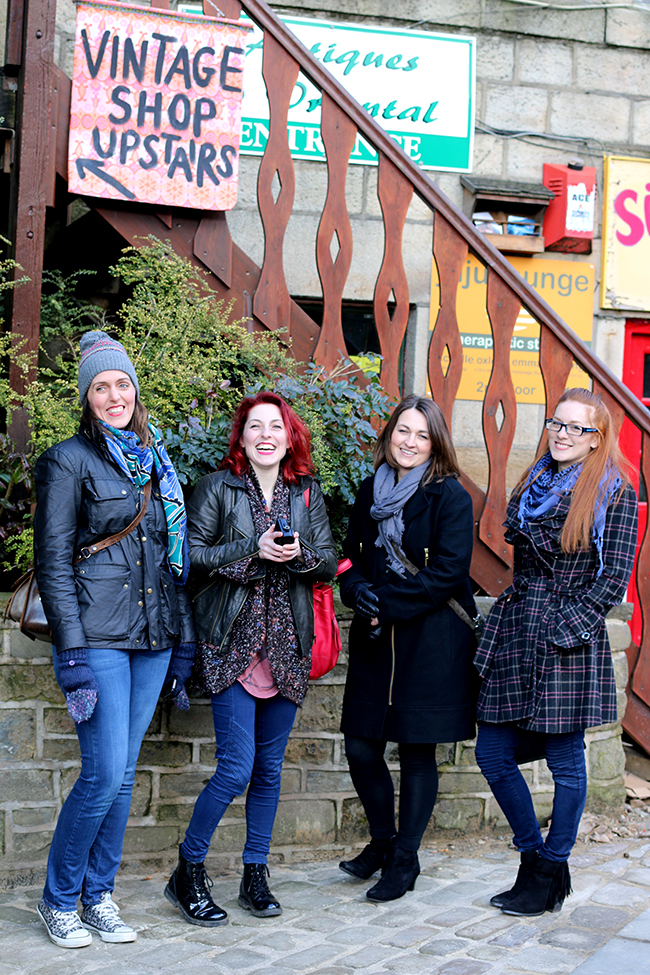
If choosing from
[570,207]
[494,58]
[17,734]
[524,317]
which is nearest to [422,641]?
[17,734]

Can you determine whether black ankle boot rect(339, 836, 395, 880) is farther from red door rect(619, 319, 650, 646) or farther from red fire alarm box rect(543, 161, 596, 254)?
red fire alarm box rect(543, 161, 596, 254)

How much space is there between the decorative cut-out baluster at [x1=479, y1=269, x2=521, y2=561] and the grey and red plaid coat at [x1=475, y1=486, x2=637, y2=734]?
3.38 ft

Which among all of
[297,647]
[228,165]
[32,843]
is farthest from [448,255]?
[32,843]

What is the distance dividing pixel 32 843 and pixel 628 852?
238 cm

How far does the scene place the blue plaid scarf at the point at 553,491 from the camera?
11.4 feet

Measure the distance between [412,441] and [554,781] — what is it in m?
1.29

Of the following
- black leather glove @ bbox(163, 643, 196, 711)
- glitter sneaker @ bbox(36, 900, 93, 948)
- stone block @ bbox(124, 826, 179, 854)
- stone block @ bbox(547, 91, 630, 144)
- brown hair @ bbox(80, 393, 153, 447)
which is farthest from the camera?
stone block @ bbox(547, 91, 630, 144)

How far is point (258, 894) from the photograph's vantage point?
351cm

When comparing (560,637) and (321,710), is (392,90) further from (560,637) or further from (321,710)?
(560,637)

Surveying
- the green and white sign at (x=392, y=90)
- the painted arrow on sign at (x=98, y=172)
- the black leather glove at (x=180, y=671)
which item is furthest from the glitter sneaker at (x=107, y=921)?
the green and white sign at (x=392, y=90)

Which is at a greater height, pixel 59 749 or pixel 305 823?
pixel 59 749

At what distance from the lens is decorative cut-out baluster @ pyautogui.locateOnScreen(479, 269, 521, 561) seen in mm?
4621

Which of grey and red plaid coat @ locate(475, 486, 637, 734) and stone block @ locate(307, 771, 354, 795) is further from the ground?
grey and red plaid coat @ locate(475, 486, 637, 734)

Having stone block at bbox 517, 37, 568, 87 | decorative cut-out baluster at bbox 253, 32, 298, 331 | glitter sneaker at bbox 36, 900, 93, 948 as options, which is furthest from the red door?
glitter sneaker at bbox 36, 900, 93, 948
